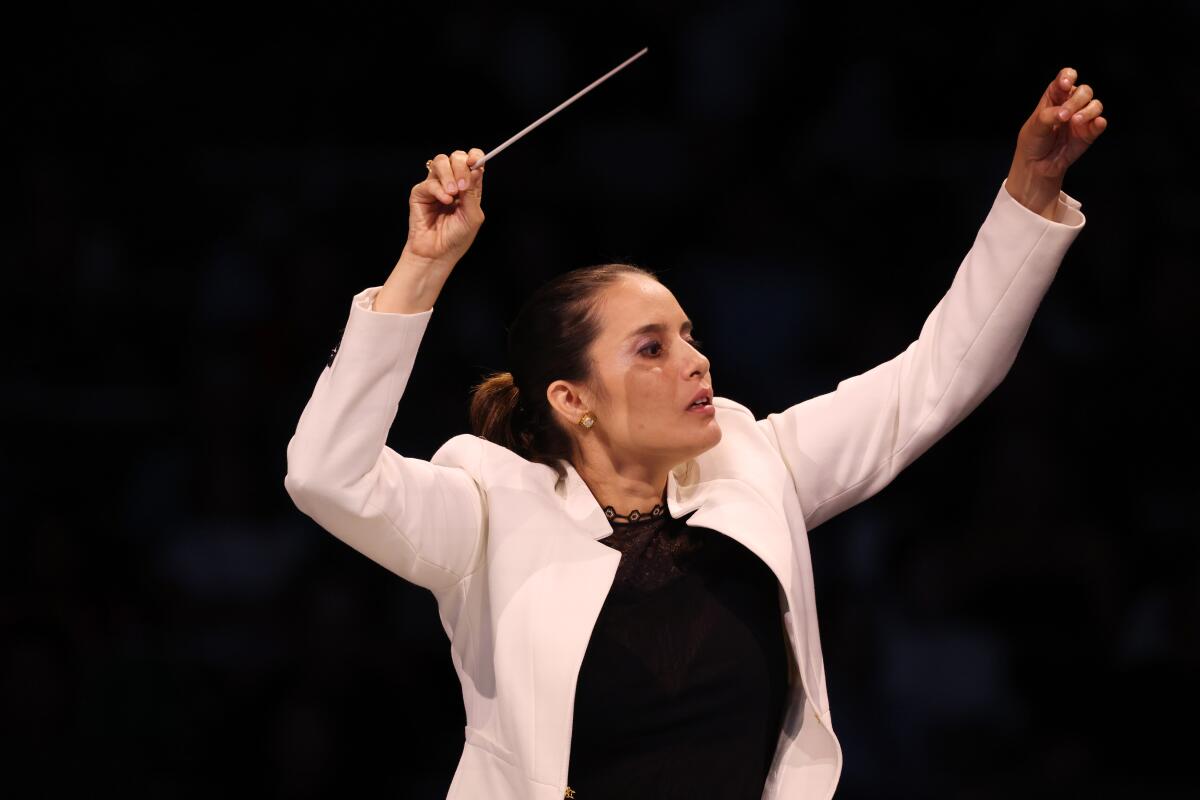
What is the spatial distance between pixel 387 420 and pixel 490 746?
380 millimetres

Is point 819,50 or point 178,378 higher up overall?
point 819,50

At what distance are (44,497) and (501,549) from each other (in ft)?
4.32

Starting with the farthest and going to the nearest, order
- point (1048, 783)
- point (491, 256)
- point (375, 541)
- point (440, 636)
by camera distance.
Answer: point (491, 256) → point (440, 636) → point (1048, 783) → point (375, 541)

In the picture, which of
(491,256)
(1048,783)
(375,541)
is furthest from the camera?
(491,256)

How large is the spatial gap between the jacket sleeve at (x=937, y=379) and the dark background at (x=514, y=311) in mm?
874

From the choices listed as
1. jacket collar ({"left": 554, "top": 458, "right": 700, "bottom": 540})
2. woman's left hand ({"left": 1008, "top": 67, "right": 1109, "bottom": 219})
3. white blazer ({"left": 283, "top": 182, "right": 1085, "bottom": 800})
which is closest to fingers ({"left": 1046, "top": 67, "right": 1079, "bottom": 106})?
woman's left hand ({"left": 1008, "top": 67, "right": 1109, "bottom": 219})

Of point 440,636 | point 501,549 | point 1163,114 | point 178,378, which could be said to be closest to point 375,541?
point 501,549

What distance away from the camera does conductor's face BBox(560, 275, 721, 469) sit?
1572mm

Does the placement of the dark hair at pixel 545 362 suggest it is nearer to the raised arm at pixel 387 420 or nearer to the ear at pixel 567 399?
the ear at pixel 567 399

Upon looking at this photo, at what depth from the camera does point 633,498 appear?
1.64 meters

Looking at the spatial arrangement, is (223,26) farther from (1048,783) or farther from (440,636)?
(1048,783)

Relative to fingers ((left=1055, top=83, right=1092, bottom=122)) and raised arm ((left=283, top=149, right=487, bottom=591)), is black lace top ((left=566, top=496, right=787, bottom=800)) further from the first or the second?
fingers ((left=1055, top=83, right=1092, bottom=122))

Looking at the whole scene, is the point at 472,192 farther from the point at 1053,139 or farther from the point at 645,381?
the point at 1053,139

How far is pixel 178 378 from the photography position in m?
2.59
